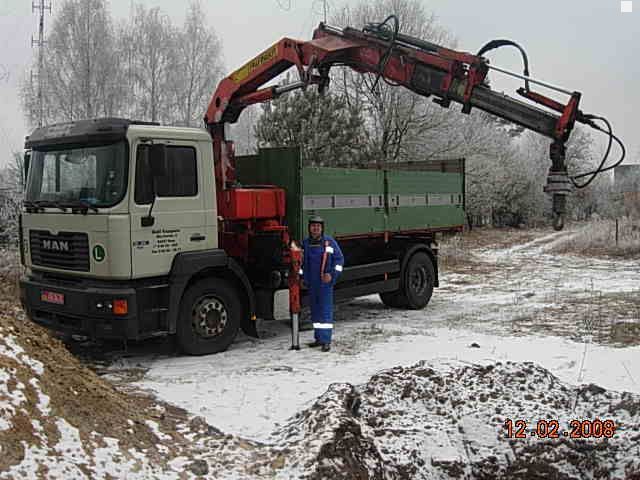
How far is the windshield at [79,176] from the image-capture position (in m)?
7.21

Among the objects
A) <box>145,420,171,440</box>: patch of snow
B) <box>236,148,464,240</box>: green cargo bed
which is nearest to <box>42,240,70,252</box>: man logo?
<box>236,148,464,240</box>: green cargo bed

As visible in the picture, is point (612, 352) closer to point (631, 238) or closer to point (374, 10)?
point (631, 238)

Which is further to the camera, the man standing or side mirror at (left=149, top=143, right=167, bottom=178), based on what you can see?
the man standing

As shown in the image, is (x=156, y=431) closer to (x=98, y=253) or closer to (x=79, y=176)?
(x=98, y=253)

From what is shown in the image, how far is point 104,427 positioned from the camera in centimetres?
471

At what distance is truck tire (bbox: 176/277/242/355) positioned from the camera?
7742mm

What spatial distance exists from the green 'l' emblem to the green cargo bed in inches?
104

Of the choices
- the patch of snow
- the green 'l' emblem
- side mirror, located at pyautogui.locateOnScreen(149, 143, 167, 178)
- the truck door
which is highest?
side mirror, located at pyautogui.locateOnScreen(149, 143, 167, 178)

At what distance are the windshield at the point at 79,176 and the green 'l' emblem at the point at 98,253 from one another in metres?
0.46

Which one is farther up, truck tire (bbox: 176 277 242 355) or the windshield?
the windshield

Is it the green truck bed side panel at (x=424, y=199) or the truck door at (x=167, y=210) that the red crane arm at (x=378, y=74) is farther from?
the green truck bed side panel at (x=424, y=199)

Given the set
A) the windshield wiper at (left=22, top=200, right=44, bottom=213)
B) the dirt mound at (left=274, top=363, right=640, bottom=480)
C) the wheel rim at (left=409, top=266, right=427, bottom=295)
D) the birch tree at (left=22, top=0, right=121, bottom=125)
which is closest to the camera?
the dirt mound at (left=274, top=363, right=640, bottom=480)

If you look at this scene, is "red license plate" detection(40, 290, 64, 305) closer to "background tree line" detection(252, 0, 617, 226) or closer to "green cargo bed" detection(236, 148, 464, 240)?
"green cargo bed" detection(236, 148, 464, 240)

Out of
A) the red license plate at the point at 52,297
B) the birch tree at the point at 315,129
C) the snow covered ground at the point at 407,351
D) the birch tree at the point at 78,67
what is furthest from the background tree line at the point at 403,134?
the birch tree at the point at 78,67
